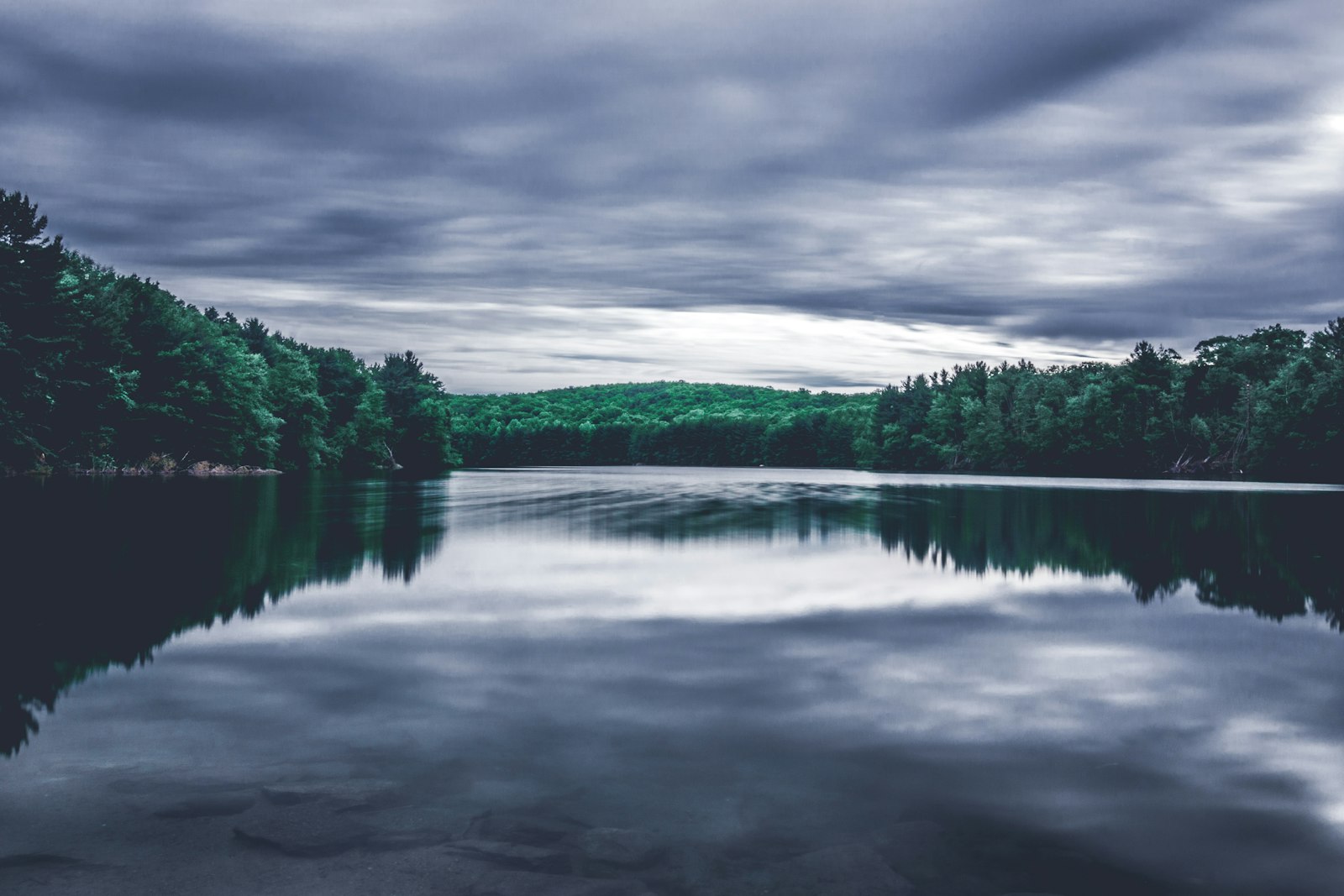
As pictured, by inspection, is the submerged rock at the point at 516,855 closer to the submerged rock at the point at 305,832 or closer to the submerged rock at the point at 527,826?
the submerged rock at the point at 527,826

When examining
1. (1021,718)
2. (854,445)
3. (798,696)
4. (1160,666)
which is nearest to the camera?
(1021,718)

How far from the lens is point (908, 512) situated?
39781 mm

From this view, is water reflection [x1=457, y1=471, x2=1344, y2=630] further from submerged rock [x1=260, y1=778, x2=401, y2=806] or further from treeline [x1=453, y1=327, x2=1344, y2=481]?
treeline [x1=453, y1=327, x2=1344, y2=481]

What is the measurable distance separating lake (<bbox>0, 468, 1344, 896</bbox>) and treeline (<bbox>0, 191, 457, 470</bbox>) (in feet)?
161

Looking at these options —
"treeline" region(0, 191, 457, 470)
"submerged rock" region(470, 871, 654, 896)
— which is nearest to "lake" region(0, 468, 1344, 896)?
"submerged rock" region(470, 871, 654, 896)

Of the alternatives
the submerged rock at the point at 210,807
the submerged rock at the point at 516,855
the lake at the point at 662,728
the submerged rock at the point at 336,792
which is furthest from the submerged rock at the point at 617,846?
the submerged rock at the point at 210,807

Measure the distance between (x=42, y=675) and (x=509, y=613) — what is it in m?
5.83

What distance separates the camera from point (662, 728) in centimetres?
836

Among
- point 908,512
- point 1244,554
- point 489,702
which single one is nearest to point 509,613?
point 489,702

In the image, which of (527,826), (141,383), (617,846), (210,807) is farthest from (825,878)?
(141,383)

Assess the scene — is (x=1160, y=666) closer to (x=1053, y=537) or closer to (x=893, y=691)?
(x=893, y=691)

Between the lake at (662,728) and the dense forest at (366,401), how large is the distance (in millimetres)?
50354

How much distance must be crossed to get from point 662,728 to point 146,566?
13879mm

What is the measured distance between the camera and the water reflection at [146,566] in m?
10.8
